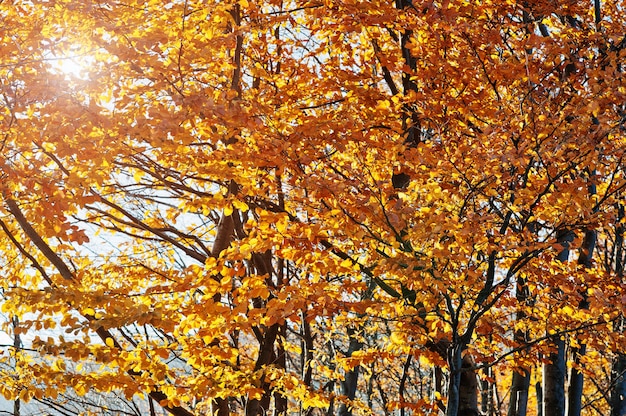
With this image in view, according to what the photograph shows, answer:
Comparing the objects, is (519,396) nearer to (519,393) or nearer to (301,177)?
(519,393)

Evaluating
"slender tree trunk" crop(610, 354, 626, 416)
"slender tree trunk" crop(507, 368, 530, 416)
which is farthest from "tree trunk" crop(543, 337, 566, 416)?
"slender tree trunk" crop(610, 354, 626, 416)

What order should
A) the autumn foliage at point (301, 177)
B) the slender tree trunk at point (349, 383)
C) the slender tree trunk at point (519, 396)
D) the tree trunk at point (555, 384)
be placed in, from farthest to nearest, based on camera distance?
the slender tree trunk at point (519, 396) < the slender tree trunk at point (349, 383) < the tree trunk at point (555, 384) < the autumn foliage at point (301, 177)

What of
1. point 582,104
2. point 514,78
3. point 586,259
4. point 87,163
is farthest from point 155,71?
point 586,259

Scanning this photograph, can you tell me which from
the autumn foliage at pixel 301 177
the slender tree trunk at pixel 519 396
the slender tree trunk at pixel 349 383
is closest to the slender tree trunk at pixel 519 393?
the slender tree trunk at pixel 519 396

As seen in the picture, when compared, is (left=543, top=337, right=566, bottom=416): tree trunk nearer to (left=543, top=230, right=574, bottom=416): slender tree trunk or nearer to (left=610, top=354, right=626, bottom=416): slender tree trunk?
(left=543, top=230, right=574, bottom=416): slender tree trunk

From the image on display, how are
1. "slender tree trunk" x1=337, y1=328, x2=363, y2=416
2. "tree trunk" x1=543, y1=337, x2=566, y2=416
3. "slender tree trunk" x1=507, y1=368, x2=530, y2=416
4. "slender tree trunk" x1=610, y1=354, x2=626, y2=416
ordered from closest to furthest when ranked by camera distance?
"tree trunk" x1=543, y1=337, x2=566, y2=416, "slender tree trunk" x1=337, y1=328, x2=363, y2=416, "slender tree trunk" x1=610, y1=354, x2=626, y2=416, "slender tree trunk" x1=507, y1=368, x2=530, y2=416

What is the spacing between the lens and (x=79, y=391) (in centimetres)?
542

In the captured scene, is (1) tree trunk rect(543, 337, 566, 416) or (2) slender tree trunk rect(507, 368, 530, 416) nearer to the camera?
(1) tree trunk rect(543, 337, 566, 416)

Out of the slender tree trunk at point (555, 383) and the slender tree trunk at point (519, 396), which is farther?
the slender tree trunk at point (519, 396)

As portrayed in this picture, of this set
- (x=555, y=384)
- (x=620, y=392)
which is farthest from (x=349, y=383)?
(x=620, y=392)

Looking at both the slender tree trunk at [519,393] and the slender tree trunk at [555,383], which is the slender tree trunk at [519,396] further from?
the slender tree trunk at [555,383]

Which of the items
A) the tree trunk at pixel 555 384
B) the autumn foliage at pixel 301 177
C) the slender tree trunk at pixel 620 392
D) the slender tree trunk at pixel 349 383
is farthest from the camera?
the slender tree trunk at pixel 620 392

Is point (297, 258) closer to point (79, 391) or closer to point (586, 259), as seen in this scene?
point (79, 391)

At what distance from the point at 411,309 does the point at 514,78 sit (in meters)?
2.85
